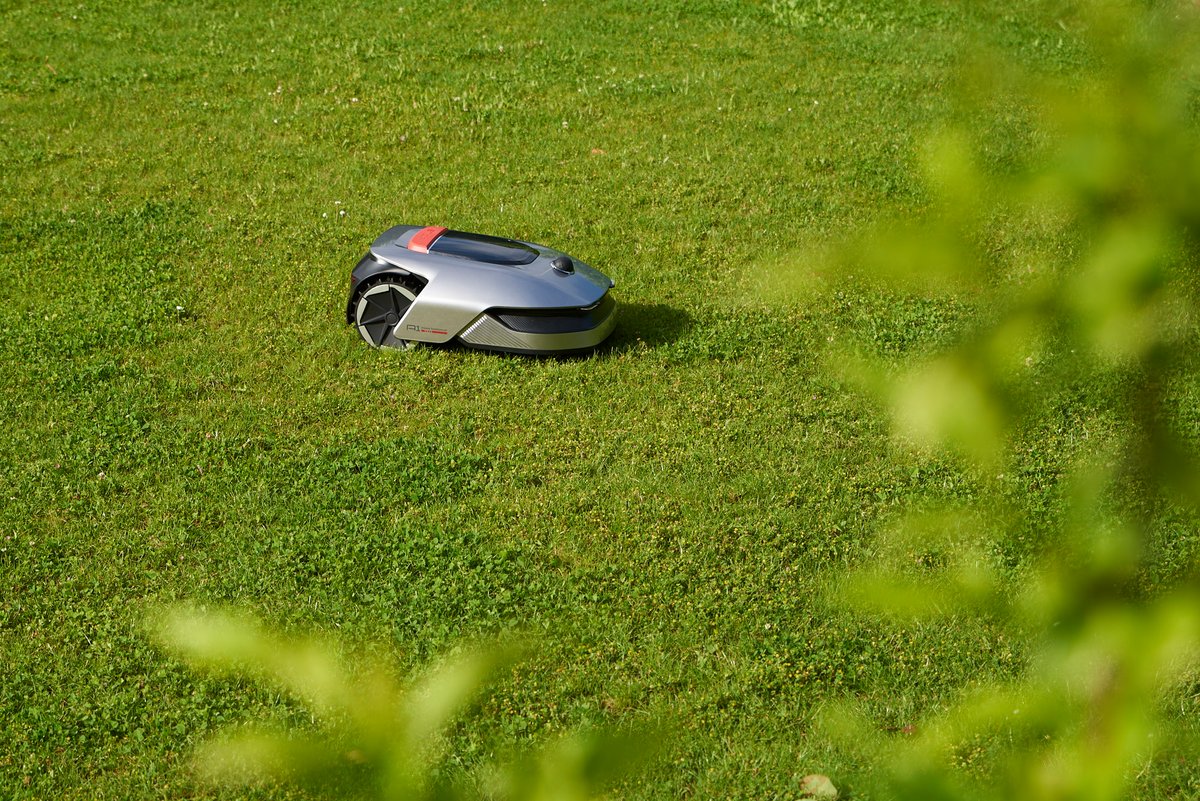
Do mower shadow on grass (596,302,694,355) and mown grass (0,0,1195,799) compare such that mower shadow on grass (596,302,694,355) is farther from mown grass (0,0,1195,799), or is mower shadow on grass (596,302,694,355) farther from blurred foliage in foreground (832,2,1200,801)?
blurred foliage in foreground (832,2,1200,801)

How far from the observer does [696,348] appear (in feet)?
22.9

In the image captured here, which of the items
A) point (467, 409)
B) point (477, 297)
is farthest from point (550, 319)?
point (467, 409)

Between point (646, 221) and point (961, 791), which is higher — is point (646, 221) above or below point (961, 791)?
below

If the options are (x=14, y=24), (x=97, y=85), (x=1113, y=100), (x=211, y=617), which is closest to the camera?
(x=1113, y=100)

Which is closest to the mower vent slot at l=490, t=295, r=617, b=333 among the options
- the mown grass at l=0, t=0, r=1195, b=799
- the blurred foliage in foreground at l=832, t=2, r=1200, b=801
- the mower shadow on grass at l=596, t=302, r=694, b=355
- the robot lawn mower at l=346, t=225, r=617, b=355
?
the robot lawn mower at l=346, t=225, r=617, b=355

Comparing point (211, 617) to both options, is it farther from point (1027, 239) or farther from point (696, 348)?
point (1027, 239)

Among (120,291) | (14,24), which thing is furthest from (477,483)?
(14,24)

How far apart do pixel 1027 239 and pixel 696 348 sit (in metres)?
5.37

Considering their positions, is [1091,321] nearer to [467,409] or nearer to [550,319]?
[467,409]

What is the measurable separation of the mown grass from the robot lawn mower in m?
0.18

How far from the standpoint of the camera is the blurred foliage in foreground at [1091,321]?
1234mm

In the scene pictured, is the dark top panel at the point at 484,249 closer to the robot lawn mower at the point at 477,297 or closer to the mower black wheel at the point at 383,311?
the robot lawn mower at the point at 477,297

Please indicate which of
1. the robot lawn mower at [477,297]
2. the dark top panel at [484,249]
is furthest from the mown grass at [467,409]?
the dark top panel at [484,249]

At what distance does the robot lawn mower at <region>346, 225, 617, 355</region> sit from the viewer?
256 inches
